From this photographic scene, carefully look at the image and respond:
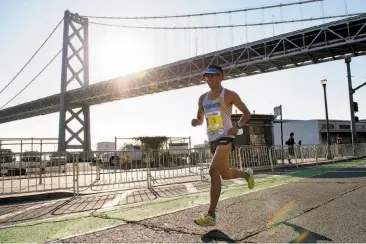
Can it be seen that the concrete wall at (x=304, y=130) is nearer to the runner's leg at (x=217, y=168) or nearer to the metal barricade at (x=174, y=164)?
the metal barricade at (x=174, y=164)

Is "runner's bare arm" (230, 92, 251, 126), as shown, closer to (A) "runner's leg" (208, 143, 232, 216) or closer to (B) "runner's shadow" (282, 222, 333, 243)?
(A) "runner's leg" (208, 143, 232, 216)

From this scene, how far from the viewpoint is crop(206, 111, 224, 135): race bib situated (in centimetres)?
345

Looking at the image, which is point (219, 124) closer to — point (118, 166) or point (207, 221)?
point (207, 221)

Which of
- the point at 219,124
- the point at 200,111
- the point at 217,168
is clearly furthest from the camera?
the point at 200,111

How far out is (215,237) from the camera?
105 inches

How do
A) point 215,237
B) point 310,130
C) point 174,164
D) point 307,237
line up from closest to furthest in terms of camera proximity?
1. point 307,237
2. point 215,237
3. point 174,164
4. point 310,130

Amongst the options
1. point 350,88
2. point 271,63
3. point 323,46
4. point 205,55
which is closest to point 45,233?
point 350,88

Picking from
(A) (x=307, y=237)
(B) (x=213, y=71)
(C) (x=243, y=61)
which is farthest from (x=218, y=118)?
(C) (x=243, y=61)

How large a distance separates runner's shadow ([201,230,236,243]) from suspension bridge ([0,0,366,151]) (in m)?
22.3

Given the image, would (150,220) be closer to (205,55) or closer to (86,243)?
(86,243)

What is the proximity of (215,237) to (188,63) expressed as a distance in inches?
1373

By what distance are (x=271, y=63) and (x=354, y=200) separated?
2847 centimetres

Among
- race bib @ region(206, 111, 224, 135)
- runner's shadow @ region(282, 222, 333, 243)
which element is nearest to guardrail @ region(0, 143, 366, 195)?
race bib @ region(206, 111, 224, 135)

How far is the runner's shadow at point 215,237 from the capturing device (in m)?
2.58
